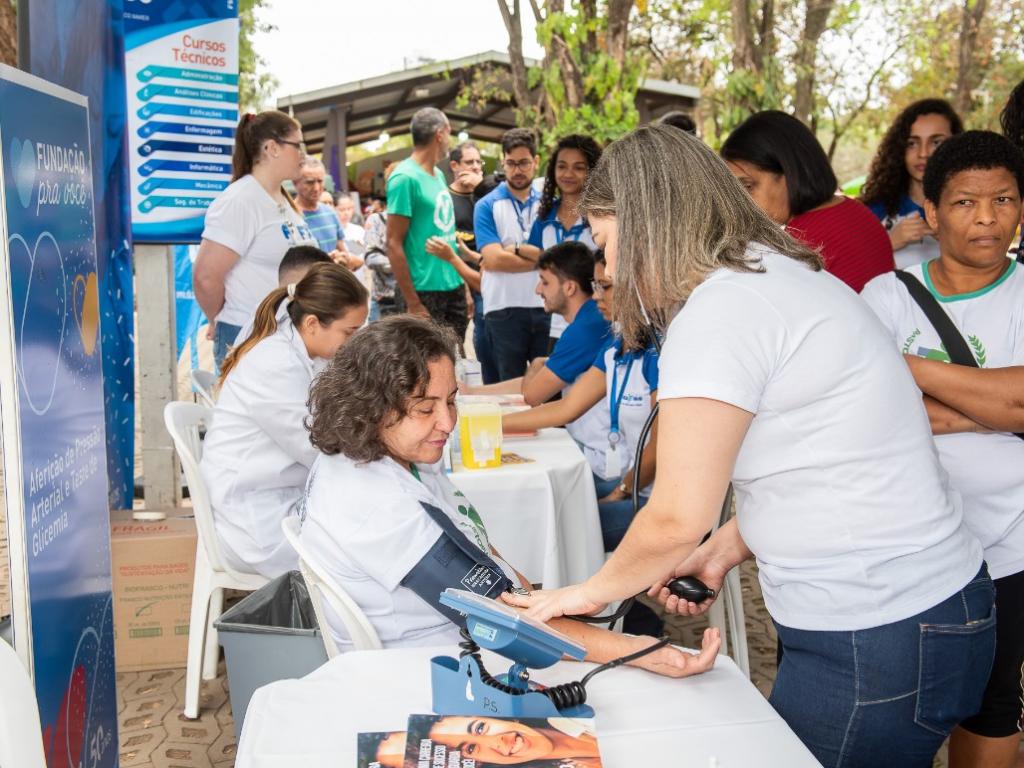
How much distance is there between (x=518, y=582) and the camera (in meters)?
1.98

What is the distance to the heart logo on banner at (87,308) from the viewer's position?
6.43 feet

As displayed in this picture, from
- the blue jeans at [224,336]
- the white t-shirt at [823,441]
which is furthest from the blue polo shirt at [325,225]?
the white t-shirt at [823,441]

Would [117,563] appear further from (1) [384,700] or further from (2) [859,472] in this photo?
(2) [859,472]

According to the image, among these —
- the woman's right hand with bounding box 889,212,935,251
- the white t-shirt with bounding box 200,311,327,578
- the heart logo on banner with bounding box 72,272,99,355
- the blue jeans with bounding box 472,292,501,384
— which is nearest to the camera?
the heart logo on banner with bounding box 72,272,99,355

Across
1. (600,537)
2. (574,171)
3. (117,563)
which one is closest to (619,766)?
(600,537)

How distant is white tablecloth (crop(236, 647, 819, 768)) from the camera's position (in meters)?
1.20

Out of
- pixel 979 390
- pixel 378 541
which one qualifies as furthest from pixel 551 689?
pixel 979 390

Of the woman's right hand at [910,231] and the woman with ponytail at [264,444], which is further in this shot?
the woman's right hand at [910,231]

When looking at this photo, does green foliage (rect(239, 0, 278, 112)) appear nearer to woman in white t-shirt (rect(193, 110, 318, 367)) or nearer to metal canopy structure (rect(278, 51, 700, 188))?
metal canopy structure (rect(278, 51, 700, 188))

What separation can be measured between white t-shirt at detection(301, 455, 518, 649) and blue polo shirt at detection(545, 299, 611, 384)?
177 centimetres

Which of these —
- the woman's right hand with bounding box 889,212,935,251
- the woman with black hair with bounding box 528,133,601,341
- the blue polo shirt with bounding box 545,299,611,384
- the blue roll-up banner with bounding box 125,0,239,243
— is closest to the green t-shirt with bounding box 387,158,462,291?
the woman with black hair with bounding box 528,133,601,341

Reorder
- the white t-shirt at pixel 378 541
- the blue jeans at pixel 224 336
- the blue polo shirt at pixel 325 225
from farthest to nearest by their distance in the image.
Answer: the blue polo shirt at pixel 325 225 < the blue jeans at pixel 224 336 < the white t-shirt at pixel 378 541

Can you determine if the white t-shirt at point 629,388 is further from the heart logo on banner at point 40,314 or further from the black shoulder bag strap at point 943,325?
the heart logo on banner at point 40,314

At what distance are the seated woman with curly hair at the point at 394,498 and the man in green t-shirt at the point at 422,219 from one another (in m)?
3.43
